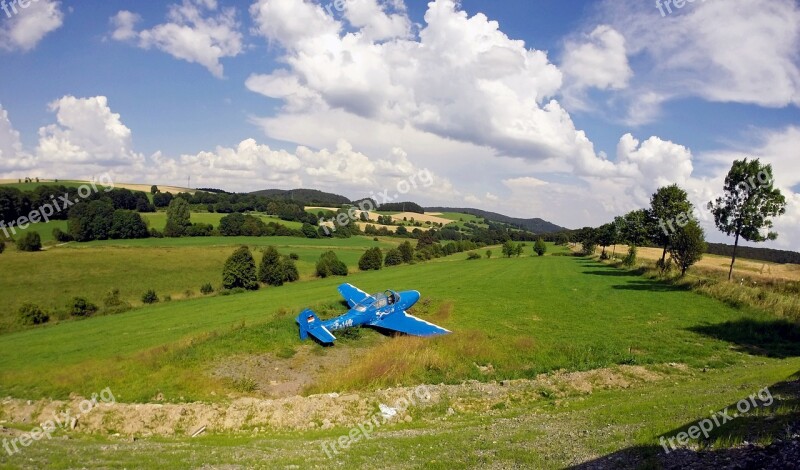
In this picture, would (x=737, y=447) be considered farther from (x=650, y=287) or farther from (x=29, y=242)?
(x=29, y=242)

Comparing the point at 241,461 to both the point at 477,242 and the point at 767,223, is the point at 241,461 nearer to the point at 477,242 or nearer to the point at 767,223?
the point at 767,223

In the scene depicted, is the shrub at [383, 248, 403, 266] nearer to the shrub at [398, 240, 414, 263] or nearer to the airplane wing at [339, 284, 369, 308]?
the shrub at [398, 240, 414, 263]

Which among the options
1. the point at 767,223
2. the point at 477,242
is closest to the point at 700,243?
the point at 767,223

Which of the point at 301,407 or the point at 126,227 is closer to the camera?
the point at 301,407

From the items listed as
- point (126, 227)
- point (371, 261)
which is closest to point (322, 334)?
point (371, 261)

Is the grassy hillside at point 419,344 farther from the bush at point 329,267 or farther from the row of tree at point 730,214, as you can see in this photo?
the bush at point 329,267

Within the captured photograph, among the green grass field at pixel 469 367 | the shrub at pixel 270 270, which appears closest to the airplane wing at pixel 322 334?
the green grass field at pixel 469 367
